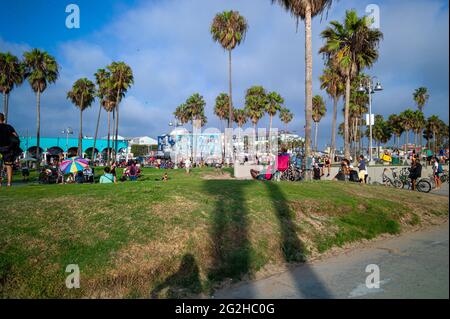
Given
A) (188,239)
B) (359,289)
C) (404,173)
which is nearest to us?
(359,289)

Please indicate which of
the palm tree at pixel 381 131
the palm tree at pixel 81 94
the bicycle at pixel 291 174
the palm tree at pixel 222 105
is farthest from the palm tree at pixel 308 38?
the palm tree at pixel 381 131

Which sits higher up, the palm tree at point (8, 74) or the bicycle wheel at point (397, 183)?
the palm tree at point (8, 74)

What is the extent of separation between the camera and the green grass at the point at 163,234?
15.8 ft

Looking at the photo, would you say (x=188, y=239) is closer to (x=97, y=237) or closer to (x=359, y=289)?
(x=97, y=237)

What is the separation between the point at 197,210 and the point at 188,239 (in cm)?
125

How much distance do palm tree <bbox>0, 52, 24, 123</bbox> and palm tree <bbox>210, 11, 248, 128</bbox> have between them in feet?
73.6

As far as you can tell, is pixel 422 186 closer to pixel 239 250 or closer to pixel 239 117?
pixel 239 250

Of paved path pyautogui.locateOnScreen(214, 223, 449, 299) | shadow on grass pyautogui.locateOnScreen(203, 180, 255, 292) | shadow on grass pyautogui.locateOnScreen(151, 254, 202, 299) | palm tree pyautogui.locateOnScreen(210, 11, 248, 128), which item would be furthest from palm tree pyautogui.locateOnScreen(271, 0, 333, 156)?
palm tree pyautogui.locateOnScreen(210, 11, 248, 128)

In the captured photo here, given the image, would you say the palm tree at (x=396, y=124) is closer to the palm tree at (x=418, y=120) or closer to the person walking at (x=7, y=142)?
the palm tree at (x=418, y=120)

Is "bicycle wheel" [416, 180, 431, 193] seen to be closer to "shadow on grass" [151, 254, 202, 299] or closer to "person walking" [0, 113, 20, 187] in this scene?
"shadow on grass" [151, 254, 202, 299]

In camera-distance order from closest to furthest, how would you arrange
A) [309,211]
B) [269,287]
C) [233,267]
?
1. [269,287]
2. [233,267]
3. [309,211]

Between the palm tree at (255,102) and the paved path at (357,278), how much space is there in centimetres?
4514
